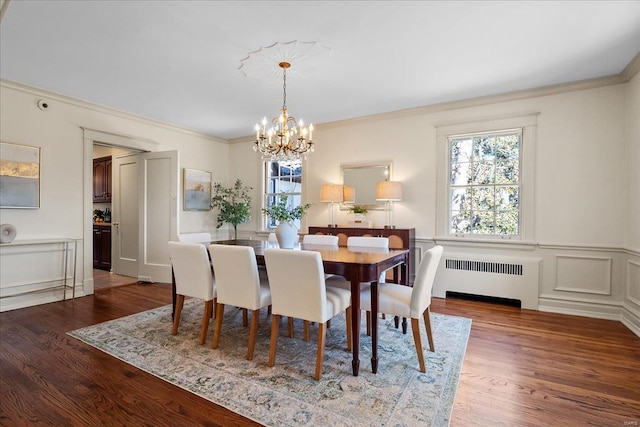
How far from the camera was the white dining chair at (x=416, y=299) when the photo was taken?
2199 millimetres

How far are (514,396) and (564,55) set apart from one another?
301cm

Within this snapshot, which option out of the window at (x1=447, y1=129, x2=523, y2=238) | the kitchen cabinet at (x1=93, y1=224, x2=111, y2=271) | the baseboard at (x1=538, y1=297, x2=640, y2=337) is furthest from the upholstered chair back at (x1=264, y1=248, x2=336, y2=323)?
the kitchen cabinet at (x1=93, y1=224, x2=111, y2=271)

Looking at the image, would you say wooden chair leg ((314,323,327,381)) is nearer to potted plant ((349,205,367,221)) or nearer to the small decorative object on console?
potted plant ((349,205,367,221))

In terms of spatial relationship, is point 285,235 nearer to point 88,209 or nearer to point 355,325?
point 355,325

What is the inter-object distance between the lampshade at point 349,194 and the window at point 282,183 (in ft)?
3.20

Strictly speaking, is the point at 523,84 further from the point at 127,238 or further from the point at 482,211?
the point at 127,238

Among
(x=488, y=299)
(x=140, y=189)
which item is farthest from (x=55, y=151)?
(x=488, y=299)

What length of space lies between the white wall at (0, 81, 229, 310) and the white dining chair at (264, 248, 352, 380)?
11.3 feet

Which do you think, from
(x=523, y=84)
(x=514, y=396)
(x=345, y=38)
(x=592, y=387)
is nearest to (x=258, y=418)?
(x=514, y=396)

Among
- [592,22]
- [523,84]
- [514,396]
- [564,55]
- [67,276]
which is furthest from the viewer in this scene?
[67,276]

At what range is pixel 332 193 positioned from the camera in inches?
185

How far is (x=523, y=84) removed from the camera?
11.7 feet

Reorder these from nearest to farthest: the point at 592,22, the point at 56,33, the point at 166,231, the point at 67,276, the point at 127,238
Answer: the point at 592,22, the point at 56,33, the point at 67,276, the point at 166,231, the point at 127,238

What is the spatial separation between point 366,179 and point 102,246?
543 centimetres
